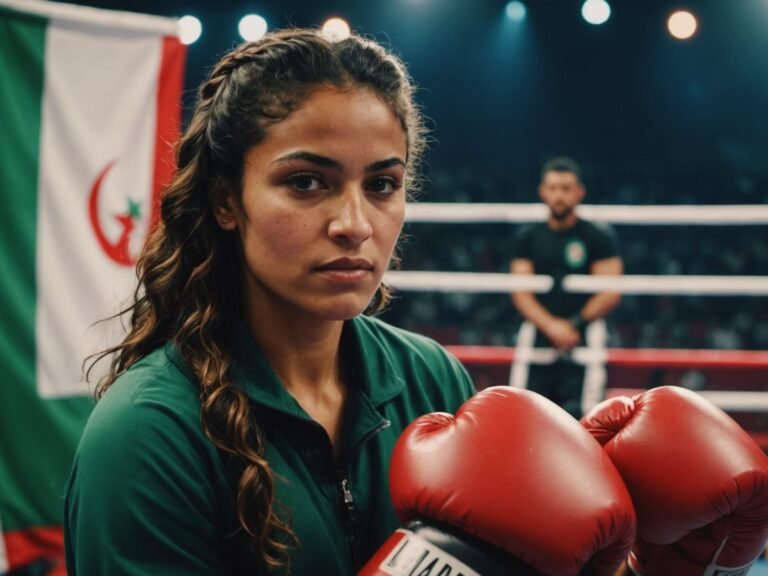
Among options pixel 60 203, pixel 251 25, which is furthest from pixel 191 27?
pixel 60 203

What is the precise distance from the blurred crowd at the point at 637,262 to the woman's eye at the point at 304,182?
4138 millimetres

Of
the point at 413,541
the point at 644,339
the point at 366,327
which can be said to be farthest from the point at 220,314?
the point at 644,339

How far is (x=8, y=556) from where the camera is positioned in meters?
2.08

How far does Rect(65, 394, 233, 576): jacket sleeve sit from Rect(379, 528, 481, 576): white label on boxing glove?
7.6 inches

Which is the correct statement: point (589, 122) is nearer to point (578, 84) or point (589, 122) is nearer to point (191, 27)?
point (578, 84)

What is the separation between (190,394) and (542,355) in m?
2.81

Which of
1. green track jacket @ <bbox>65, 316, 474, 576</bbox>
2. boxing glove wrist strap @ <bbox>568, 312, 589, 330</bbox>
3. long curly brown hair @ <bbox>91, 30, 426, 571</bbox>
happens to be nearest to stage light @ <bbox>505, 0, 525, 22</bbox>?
boxing glove wrist strap @ <bbox>568, 312, 589, 330</bbox>

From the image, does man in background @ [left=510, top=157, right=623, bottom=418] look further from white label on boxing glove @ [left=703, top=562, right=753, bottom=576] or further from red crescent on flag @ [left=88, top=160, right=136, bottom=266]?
white label on boxing glove @ [left=703, top=562, right=753, bottom=576]

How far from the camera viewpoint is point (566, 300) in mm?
3604

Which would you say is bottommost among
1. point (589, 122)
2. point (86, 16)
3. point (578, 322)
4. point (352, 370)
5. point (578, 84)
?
point (578, 322)

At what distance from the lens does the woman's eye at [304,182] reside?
988mm

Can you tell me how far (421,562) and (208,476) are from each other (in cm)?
25

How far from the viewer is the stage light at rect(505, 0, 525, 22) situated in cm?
605

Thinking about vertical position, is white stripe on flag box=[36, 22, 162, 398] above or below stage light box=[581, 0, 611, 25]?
below
